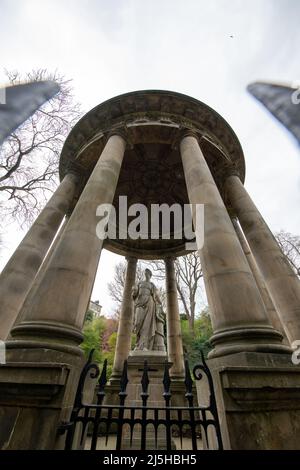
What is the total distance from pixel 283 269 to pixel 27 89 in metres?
11.4

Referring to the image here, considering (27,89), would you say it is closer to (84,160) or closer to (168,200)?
(84,160)

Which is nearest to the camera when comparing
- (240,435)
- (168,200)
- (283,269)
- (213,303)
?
(240,435)

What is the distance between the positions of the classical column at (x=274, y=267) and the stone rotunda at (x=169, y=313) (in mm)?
34

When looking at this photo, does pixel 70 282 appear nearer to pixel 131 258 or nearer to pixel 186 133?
pixel 186 133

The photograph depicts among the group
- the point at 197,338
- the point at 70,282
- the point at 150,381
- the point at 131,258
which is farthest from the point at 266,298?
the point at 197,338

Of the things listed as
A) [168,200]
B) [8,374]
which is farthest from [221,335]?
[168,200]

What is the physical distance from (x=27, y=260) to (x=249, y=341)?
7090 millimetres

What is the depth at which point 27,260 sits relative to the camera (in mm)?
7477

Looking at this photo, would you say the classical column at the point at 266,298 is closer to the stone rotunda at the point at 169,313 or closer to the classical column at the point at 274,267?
the stone rotunda at the point at 169,313

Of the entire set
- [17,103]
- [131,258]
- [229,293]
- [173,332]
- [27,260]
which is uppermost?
[131,258]

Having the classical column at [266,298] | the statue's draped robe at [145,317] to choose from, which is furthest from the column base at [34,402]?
the classical column at [266,298]

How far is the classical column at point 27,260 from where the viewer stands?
6.62 m

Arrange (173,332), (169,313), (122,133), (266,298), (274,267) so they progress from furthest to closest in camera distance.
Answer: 1. (169,313)
2. (173,332)
3. (266,298)
4. (122,133)
5. (274,267)

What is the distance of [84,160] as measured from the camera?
1038cm
